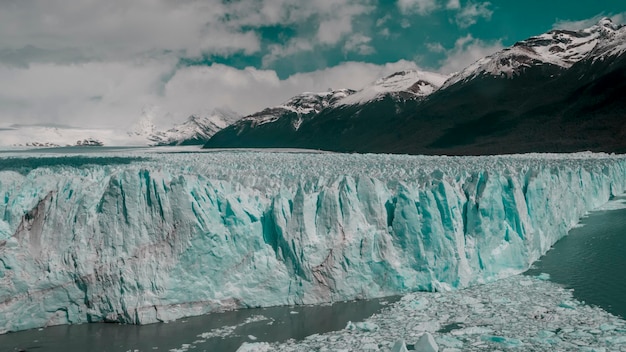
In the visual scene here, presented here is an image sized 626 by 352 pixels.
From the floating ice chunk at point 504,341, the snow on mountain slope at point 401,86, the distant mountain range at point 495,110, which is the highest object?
the snow on mountain slope at point 401,86

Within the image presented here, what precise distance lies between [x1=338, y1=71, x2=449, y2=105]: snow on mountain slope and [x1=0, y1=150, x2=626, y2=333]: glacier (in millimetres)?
107157

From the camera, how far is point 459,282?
12609 mm

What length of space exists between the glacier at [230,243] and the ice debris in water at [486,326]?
4.00ft

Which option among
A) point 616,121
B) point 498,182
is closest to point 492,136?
point 616,121

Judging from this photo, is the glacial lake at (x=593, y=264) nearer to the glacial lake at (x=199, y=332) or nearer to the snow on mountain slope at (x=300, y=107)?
the glacial lake at (x=199, y=332)

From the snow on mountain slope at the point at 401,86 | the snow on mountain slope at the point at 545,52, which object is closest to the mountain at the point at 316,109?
the snow on mountain slope at the point at 401,86

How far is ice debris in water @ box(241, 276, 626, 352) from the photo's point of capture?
8930mm

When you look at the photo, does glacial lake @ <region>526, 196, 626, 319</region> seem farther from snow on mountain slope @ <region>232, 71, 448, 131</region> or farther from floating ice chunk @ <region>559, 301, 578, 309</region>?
snow on mountain slope @ <region>232, 71, 448, 131</region>

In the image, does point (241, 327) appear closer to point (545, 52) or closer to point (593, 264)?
point (593, 264)

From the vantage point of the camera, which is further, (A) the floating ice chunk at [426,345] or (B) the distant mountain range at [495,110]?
(B) the distant mountain range at [495,110]

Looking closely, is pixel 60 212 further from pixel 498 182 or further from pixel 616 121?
pixel 616 121

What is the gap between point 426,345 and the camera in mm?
8422

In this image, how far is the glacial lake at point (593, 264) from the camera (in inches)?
450

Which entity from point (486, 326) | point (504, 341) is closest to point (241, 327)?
point (486, 326)
